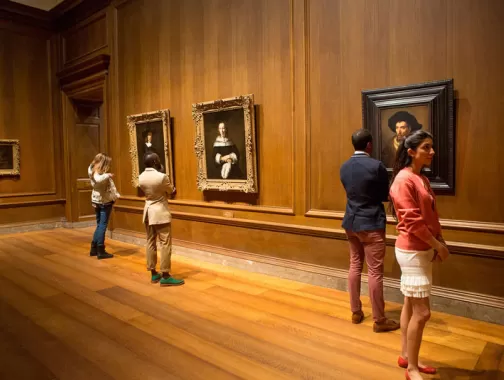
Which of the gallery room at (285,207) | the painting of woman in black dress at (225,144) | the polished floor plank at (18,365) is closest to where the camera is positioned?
the polished floor plank at (18,365)

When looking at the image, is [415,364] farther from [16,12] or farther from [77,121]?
[16,12]

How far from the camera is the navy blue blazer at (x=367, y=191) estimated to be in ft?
12.2

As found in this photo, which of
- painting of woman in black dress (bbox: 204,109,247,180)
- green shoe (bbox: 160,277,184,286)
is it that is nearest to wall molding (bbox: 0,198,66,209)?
painting of woman in black dress (bbox: 204,109,247,180)

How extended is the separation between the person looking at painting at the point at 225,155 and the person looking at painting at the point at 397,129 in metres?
2.26

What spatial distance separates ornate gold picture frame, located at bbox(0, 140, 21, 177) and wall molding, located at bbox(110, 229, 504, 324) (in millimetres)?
3667

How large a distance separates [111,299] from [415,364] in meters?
3.42

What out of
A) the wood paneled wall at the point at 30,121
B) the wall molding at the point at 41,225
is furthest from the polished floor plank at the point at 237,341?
the wood paneled wall at the point at 30,121

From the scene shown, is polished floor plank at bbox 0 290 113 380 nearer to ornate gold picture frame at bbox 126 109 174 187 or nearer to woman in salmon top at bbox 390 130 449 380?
woman in salmon top at bbox 390 130 449 380

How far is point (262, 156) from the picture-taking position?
5867mm

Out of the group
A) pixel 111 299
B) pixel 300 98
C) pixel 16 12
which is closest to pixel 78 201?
pixel 16 12

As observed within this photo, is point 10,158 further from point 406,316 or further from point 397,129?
point 406,316

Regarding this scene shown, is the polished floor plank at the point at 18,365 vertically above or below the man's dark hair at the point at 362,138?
below

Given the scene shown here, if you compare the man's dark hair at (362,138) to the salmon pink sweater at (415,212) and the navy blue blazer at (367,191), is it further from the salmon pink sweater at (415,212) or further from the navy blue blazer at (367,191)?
the salmon pink sweater at (415,212)

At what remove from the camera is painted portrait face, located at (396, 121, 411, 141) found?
14.2 feet
